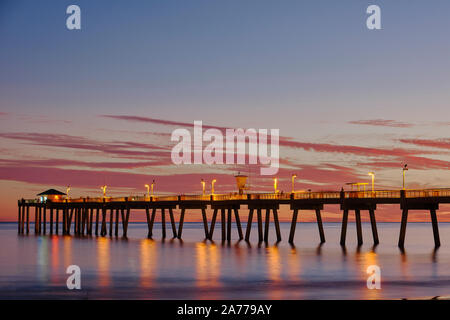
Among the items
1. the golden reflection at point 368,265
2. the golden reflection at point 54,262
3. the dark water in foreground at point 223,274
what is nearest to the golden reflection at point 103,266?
the dark water in foreground at point 223,274

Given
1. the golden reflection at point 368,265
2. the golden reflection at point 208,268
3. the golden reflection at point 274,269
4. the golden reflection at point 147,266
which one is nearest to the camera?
the golden reflection at point 368,265

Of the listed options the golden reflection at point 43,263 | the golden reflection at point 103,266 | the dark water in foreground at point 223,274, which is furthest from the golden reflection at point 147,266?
the golden reflection at point 43,263

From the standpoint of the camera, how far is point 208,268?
5469 cm

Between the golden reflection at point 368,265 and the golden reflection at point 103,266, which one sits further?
the golden reflection at point 103,266

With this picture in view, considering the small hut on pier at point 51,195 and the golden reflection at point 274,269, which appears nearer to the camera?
the golden reflection at point 274,269

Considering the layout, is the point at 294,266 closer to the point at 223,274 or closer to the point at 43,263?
the point at 223,274

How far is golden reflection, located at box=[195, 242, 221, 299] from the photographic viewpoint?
4588cm

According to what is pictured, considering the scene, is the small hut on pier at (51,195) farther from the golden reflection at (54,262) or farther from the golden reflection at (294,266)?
the golden reflection at (294,266)

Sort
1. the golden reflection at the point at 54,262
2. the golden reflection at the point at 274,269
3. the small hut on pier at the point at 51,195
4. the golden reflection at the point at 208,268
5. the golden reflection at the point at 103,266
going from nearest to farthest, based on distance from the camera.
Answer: the golden reflection at the point at 274,269
the golden reflection at the point at 208,268
the golden reflection at the point at 103,266
the golden reflection at the point at 54,262
the small hut on pier at the point at 51,195

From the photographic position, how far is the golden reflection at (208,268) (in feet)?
151

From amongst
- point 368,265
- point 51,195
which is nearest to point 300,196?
point 368,265

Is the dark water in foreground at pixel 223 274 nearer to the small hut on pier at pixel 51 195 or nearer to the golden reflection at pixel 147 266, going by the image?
the golden reflection at pixel 147 266

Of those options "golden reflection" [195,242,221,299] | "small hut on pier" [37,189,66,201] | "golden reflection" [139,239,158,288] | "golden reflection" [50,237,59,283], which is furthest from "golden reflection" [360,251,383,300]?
"small hut on pier" [37,189,66,201]

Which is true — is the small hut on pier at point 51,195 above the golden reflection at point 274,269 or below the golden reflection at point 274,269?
above
